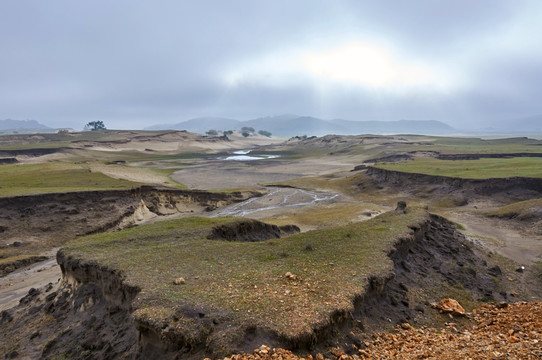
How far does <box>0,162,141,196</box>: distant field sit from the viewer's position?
123ft

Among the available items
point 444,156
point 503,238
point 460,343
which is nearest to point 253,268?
point 460,343

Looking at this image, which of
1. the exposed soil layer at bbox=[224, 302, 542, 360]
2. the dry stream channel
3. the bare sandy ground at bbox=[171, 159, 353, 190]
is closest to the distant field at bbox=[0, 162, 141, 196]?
the dry stream channel

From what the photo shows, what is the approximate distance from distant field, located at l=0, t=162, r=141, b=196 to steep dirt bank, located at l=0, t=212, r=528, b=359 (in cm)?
2464

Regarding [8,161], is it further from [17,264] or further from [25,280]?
[25,280]

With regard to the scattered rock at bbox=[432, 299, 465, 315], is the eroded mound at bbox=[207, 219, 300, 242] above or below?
above

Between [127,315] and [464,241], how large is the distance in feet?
73.0

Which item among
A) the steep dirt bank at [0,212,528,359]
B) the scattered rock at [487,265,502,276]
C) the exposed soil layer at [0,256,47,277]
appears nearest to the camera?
the steep dirt bank at [0,212,528,359]

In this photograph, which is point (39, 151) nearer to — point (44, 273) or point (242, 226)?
point (44, 273)

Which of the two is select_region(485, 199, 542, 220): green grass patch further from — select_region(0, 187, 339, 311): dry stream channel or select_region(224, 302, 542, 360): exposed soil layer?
select_region(224, 302, 542, 360): exposed soil layer

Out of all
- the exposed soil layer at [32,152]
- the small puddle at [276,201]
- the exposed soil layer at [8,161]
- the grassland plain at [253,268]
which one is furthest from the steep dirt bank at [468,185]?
the exposed soil layer at [32,152]

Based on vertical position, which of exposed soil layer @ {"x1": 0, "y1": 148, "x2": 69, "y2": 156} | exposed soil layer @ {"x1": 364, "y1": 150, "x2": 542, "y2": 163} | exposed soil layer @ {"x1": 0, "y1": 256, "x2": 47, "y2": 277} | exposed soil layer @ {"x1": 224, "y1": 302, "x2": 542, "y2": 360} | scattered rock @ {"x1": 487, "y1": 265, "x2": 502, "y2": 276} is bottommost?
exposed soil layer @ {"x1": 0, "y1": 256, "x2": 47, "y2": 277}

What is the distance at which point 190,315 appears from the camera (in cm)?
1025

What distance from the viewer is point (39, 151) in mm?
107000

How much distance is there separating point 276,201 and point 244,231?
2921cm
